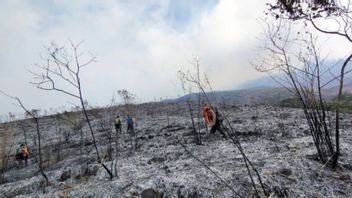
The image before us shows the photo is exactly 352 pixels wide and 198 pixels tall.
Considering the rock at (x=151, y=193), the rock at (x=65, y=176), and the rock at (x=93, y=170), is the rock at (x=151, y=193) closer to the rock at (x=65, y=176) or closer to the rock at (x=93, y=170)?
the rock at (x=93, y=170)

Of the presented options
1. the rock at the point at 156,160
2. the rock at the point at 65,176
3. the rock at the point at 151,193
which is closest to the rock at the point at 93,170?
the rock at the point at 65,176

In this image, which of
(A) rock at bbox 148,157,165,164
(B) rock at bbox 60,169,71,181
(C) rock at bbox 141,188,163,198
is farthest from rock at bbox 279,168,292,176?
(B) rock at bbox 60,169,71,181

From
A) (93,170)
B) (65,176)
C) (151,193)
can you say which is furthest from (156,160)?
(151,193)

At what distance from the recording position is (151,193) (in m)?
7.74

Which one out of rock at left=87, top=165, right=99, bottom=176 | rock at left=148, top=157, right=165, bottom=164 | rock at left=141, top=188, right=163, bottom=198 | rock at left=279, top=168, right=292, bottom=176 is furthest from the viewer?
rock at left=148, top=157, right=165, bottom=164

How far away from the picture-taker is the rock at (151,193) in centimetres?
770

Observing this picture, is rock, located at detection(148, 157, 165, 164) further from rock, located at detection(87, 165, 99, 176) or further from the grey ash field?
rock, located at detection(87, 165, 99, 176)

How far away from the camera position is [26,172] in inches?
546

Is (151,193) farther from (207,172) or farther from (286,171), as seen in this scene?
(286,171)

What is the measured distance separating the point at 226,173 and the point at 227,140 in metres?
4.73

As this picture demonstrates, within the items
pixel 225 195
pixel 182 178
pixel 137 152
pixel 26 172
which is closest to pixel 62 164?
pixel 26 172

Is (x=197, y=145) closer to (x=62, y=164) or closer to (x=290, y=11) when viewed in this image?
(x=62, y=164)

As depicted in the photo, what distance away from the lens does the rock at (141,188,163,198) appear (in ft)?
25.3

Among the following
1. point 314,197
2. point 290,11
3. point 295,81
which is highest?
point 290,11
